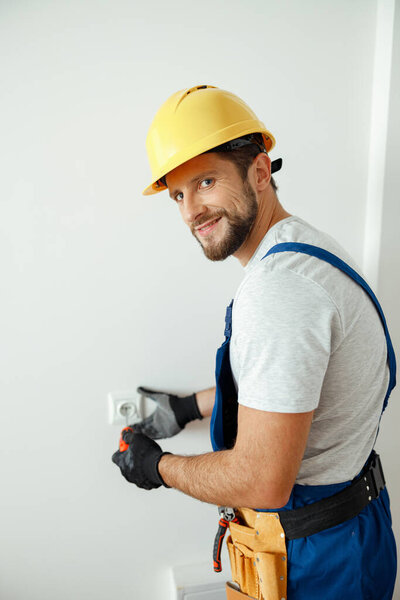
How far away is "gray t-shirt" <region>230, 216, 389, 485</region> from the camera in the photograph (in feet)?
2.40

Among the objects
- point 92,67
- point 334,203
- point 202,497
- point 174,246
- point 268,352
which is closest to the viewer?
point 268,352

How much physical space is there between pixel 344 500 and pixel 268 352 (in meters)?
0.43

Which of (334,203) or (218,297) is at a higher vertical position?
(334,203)

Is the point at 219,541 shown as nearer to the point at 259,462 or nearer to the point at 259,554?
the point at 259,554

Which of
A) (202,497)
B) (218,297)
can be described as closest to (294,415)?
(202,497)

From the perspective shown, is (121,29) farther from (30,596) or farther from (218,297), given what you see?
(30,596)

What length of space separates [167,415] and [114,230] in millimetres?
584

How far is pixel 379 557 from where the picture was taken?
0.93 metres

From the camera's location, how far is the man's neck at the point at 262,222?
988 millimetres

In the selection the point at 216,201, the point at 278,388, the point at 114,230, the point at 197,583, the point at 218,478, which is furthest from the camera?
the point at 197,583

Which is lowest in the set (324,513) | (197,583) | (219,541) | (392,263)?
(197,583)

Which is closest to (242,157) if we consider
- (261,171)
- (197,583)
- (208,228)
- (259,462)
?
(261,171)

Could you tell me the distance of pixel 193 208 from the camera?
0.97 metres

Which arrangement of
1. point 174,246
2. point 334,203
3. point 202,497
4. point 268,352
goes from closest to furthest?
1. point 268,352
2. point 202,497
3. point 174,246
4. point 334,203
